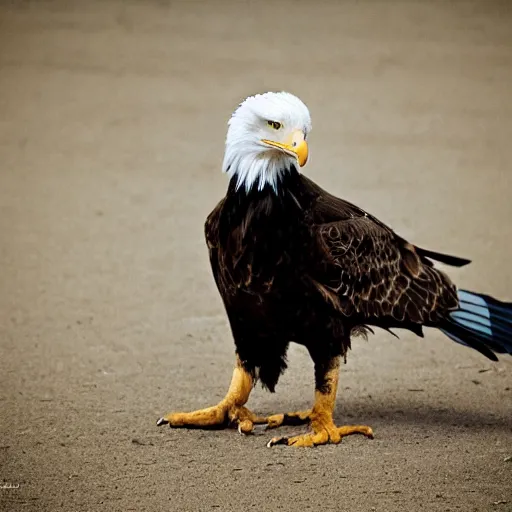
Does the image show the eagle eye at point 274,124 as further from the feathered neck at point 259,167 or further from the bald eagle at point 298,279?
the feathered neck at point 259,167

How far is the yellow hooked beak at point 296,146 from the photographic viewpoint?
4.68m

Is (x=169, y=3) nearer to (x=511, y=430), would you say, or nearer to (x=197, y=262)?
(x=197, y=262)

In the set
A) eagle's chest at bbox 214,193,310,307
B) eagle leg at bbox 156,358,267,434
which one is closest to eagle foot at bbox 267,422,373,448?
eagle leg at bbox 156,358,267,434

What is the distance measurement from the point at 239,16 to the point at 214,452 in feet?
30.9

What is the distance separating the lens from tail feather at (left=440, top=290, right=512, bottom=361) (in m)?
5.32

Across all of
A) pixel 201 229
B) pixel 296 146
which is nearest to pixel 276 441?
pixel 296 146

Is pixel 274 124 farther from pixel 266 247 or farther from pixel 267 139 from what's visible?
pixel 266 247

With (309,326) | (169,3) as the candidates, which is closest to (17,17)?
(169,3)

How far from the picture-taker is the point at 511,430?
528 cm

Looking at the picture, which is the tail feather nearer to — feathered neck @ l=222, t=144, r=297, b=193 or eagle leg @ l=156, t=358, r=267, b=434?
eagle leg @ l=156, t=358, r=267, b=434

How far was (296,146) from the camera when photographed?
469cm

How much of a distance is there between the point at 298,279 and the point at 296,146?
0.56 meters

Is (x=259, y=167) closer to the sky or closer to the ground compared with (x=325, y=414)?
closer to the sky

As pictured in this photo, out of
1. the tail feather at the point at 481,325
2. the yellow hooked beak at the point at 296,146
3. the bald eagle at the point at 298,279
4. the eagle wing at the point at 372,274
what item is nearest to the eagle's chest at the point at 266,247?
the bald eagle at the point at 298,279
